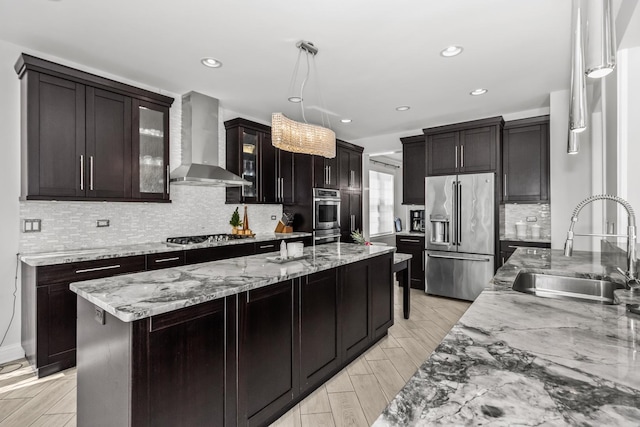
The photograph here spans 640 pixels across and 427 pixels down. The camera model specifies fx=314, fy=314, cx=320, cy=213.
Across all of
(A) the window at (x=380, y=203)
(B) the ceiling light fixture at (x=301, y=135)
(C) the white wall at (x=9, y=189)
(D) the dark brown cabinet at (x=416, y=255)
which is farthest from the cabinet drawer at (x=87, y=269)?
(A) the window at (x=380, y=203)

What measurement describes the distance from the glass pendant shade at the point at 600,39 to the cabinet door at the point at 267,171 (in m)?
4.13

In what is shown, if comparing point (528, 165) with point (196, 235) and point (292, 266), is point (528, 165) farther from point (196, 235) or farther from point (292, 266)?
point (196, 235)

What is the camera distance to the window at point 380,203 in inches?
284

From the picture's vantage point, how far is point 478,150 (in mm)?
4492

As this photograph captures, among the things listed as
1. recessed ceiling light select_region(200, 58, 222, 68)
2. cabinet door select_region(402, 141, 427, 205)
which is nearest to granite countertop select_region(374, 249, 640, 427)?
recessed ceiling light select_region(200, 58, 222, 68)

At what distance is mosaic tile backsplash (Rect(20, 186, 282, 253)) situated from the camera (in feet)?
9.54

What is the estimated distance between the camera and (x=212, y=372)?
156 centimetres

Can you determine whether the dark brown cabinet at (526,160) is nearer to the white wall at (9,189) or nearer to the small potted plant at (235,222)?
the small potted plant at (235,222)

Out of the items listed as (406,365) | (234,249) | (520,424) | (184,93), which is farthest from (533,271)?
(184,93)

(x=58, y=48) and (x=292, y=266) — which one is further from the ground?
(x=58, y=48)

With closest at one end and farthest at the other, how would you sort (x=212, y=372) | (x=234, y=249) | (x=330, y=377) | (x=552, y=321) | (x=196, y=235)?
(x=552, y=321) → (x=212, y=372) → (x=330, y=377) → (x=234, y=249) → (x=196, y=235)

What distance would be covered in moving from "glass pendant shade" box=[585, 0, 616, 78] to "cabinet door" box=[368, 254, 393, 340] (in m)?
2.22

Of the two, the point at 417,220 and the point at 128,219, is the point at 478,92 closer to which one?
the point at 417,220

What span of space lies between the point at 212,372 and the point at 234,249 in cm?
233
